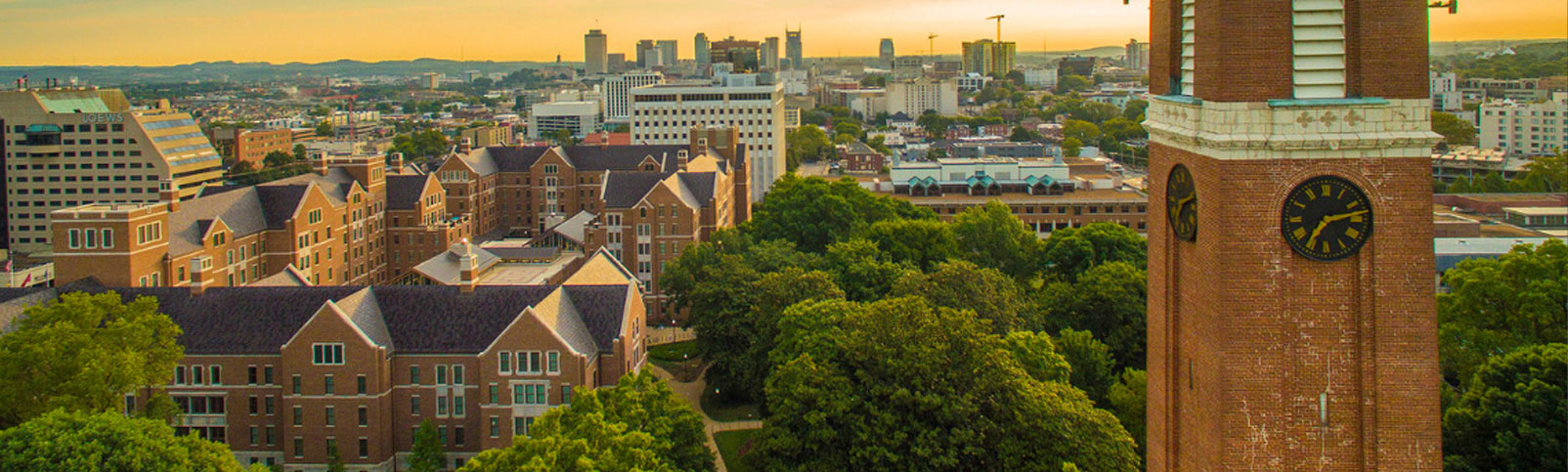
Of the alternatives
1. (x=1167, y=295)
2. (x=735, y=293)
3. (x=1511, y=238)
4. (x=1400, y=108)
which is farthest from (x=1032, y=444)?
(x=1511, y=238)

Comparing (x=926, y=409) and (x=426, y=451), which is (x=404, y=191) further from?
(x=926, y=409)

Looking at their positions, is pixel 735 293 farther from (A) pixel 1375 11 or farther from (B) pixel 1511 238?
(B) pixel 1511 238

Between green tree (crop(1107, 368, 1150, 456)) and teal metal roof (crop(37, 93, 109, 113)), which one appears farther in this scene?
teal metal roof (crop(37, 93, 109, 113))

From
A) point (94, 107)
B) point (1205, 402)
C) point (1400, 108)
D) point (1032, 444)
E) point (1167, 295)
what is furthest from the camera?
point (94, 107)

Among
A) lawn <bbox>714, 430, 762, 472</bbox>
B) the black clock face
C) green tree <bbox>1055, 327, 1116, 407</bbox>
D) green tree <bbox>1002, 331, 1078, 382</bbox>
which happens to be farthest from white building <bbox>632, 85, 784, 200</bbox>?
the black clock face

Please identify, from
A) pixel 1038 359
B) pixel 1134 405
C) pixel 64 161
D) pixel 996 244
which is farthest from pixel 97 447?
pixel 64 161

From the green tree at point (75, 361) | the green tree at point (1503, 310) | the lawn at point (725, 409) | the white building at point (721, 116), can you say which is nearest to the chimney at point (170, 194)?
the green tree at point (75, 361)

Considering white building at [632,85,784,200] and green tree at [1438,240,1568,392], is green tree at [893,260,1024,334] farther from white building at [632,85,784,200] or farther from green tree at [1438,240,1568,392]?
white building at [632,85,784,200]
